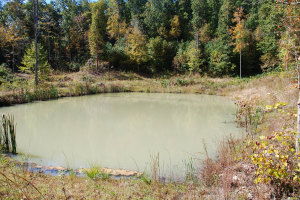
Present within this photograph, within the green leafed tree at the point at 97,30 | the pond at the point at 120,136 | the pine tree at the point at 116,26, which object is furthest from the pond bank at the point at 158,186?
the pine tree at the point at 116,26

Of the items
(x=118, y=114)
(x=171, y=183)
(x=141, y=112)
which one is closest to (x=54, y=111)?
(x=118, y=114)

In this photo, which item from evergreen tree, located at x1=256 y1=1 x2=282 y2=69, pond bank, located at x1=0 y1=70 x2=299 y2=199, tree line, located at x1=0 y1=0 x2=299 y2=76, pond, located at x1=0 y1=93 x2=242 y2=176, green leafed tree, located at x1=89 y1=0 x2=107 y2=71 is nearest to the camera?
pond bank, located at x1=0 y1=70 x2=299 y2=199

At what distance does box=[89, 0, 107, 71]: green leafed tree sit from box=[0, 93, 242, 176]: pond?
14.8 m

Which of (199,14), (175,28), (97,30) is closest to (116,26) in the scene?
(97,30)

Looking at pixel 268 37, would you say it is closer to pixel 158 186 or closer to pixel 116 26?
pixel 116 26

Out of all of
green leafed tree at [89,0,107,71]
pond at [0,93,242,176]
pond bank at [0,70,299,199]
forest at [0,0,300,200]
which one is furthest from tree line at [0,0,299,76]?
pond bank at [0,70,299,199]

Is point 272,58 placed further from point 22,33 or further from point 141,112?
point 22,33

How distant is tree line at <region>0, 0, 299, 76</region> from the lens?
22922 mm

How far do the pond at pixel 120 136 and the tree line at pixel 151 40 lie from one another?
578 inches

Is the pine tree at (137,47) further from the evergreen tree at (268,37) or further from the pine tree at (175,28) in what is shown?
the evergreen tree at (268,37)

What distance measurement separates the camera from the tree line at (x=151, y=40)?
75.2 feet

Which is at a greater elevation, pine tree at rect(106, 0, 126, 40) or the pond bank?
pine tree at rect(106, 0, 126, 40)

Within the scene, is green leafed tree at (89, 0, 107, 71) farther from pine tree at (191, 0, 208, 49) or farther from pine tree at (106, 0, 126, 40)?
pine tree at (191, 0, 208, 49)

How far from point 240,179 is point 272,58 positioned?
23.0 metres
